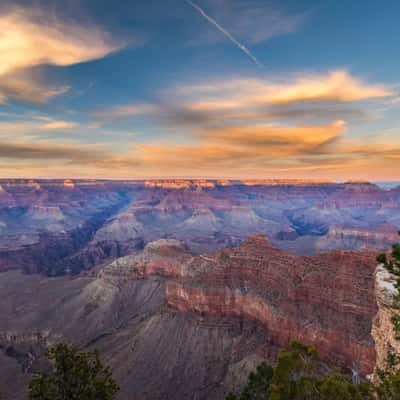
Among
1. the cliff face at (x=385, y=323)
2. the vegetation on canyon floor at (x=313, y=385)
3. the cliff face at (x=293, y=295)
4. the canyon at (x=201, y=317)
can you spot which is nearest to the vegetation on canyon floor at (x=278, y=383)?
the vegetation on canyon floor at (x=313, y=385)

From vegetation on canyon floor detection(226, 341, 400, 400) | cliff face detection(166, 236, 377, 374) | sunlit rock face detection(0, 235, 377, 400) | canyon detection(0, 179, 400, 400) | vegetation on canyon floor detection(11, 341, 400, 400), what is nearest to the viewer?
vegetation on canyon floor detection(226, 341, 400, 400)

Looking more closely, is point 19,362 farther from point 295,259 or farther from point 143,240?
point 143,240

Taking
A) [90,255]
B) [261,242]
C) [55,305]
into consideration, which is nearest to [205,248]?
[90,255]

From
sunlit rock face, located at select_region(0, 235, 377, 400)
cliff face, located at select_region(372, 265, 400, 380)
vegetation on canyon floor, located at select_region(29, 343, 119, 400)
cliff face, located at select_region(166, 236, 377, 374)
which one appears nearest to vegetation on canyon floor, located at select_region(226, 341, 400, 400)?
cliff face, located at select_region(372, 265, 400, 380)

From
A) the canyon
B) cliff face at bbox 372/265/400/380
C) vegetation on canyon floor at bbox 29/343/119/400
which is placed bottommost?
the canyon

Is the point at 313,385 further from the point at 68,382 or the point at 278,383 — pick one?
the point at 68,382

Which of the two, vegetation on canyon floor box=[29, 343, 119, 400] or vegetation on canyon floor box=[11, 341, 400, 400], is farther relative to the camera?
vegetation on canyon floor box=[29, 343, 119, 400]

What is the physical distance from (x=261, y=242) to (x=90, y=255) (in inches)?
4982

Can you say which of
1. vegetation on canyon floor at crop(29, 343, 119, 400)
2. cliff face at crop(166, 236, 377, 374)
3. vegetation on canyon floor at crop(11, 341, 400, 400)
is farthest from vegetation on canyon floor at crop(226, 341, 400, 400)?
cliff face at crop(166, 236, 377, 374)

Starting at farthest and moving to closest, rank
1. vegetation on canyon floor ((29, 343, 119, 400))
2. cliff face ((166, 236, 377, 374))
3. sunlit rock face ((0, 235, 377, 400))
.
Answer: sunlit rock face ((0, 235, 377, 400))
cliff face ((166, 236, 377, 374))
vegetation on canyon floor ((29, 343, 119, 400))

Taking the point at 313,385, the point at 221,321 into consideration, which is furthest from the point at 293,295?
the point at 313,385

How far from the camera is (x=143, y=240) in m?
197

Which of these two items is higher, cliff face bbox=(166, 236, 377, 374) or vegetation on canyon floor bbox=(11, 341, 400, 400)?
vegetation on canyon floor bbox=(11, 341, 400, 400)

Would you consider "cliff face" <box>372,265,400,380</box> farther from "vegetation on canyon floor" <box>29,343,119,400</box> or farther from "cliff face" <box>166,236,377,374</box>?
"cliff face" <box>166,236,377,374</box>
